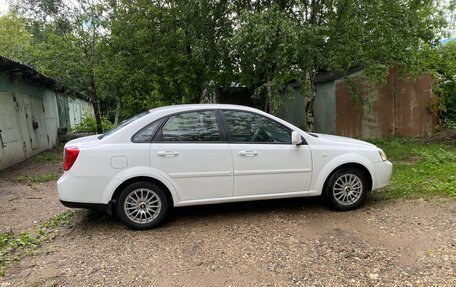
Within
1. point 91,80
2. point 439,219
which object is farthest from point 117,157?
point 91,80

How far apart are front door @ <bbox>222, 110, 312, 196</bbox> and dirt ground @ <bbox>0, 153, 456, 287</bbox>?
1.52 feet

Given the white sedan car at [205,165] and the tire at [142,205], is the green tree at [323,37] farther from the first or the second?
the tire at [142,205]

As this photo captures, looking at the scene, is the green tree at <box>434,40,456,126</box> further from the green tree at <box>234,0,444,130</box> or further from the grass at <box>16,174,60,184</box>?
the grass at <box>16,174,60,184</box>

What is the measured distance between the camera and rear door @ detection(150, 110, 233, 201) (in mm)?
A: 4391

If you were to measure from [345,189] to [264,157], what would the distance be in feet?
4.23

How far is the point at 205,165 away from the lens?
4.48m

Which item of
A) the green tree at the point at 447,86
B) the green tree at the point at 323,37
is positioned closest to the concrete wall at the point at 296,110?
the green tree at the point at 447,86

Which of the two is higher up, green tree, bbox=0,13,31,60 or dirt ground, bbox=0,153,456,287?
green tree, bbox=0,13,31,60

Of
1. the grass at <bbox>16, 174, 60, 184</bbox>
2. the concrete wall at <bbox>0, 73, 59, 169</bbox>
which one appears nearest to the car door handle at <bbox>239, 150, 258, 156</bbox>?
the grass at <bbox>16, 174, 60, 184</bbox>

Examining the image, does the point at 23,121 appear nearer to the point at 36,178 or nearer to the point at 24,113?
the point at 24,113

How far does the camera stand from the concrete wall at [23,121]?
986 centimetres

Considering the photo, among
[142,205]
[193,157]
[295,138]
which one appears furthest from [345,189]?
[142,205]

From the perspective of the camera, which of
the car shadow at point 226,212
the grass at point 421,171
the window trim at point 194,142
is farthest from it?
the grass at point 421,171

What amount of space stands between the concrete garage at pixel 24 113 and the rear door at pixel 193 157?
6.91 m
